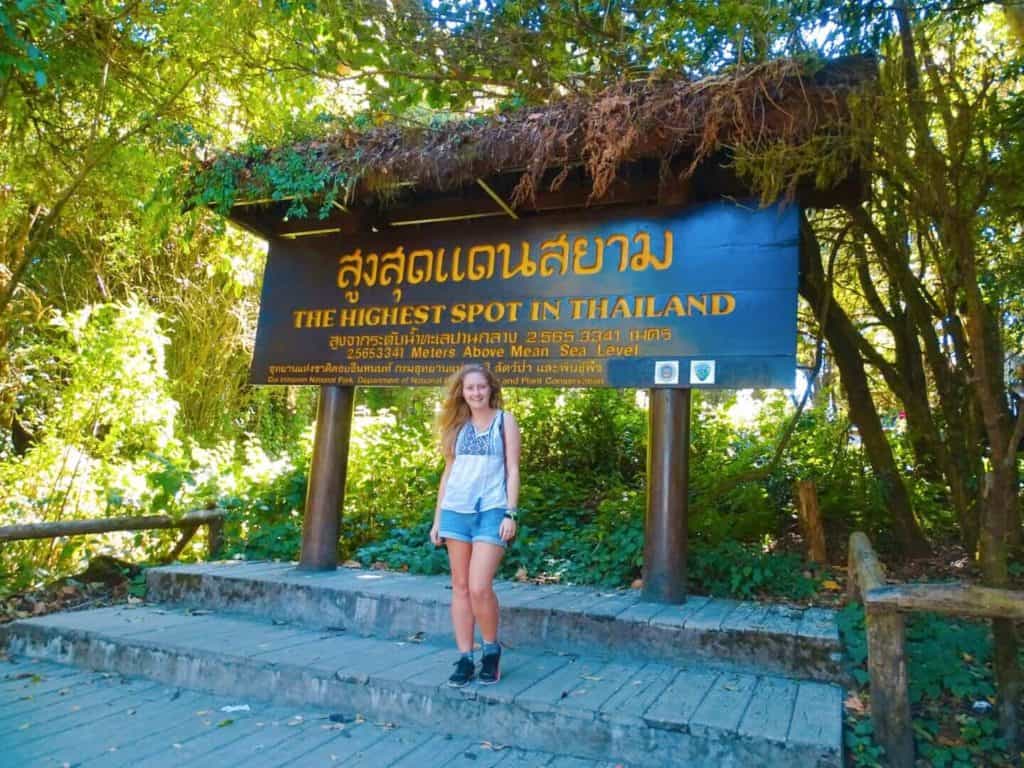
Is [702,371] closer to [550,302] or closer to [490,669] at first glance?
[550,302]

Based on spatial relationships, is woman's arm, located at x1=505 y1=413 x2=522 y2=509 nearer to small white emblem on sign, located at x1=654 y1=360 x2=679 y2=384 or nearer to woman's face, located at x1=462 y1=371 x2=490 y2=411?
woman's face, located at x1=462 y1=371 x2=490 y2=411

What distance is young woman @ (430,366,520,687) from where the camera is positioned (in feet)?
10.6

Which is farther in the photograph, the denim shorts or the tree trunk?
the tree trunk

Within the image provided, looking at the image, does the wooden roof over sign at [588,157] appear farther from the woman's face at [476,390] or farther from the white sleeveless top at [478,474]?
the white sleeveless top at [478,474]

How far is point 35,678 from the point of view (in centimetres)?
398

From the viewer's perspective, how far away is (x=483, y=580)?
10.4 ft

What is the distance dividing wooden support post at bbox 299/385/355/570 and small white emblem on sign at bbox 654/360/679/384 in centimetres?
247

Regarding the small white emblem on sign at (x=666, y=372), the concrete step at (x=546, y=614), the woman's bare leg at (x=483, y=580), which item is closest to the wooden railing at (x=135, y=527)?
the concrete step at (x=546, y=614)

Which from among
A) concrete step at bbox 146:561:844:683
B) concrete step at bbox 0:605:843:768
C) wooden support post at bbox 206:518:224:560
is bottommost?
concrete step at bbox 0:605:843:768

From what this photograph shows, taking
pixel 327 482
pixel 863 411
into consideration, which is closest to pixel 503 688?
pixel 327 482

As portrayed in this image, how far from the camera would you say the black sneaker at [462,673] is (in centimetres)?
328

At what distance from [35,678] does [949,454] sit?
6.40 metres

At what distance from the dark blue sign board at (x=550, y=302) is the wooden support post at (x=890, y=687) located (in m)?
1.42

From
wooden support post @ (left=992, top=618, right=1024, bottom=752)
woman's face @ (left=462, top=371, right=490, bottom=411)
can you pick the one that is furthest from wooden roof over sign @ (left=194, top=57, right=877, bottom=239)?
wooden support post @ (left=992, top=618, right=1024, bottom=752)
